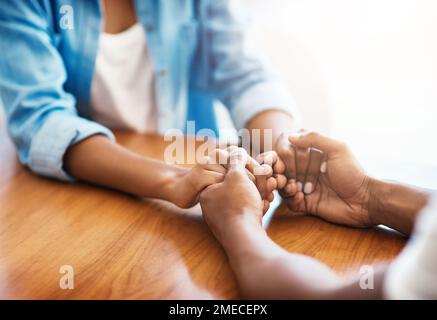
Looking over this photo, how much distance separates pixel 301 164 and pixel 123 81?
487mm

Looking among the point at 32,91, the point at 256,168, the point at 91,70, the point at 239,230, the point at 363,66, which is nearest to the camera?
the point at 239,230

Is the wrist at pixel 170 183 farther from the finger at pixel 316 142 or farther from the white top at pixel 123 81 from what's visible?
the white top at pixel 123 81

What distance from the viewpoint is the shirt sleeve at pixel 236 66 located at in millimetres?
910

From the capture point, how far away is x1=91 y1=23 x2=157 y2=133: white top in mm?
958

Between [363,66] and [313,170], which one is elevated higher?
[363,66]

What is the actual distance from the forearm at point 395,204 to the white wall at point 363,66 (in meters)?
0.50

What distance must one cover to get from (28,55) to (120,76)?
9.3 inches

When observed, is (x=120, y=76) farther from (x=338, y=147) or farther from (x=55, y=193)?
(x=338, y=147)

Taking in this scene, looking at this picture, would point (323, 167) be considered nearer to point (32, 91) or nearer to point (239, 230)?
point (239, 230)

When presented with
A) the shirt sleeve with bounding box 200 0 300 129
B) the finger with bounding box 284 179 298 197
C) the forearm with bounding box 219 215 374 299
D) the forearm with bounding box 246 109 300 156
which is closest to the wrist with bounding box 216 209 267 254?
the forearm with bounding box 219 215 374 299

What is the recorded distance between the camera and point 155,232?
0.62 m

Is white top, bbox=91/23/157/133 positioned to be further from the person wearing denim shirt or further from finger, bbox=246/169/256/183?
finger, bbox=246/169/256/183

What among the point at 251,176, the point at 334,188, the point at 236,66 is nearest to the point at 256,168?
the point at 251,176

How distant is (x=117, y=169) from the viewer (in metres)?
0.72
